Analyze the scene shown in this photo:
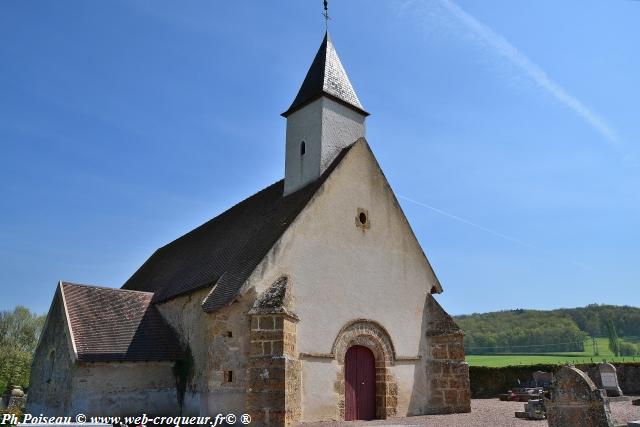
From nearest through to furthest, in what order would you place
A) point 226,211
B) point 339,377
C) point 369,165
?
point 339,377, point 369,165, point 226,211

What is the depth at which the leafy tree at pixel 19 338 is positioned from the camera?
111 ft

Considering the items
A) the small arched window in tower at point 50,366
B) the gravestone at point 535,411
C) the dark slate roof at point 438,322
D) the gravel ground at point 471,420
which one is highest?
the dark slate roof at point 438,322

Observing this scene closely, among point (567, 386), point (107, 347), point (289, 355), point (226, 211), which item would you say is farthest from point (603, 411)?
point (226, 211)

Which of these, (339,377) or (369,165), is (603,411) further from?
(369,165)

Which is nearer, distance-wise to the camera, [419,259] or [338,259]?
[338,259]

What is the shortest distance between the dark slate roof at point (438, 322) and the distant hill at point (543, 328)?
41957 millimetres

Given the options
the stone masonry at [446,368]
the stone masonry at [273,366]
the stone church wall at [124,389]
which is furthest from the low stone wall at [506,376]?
the stone church wall at [124,389]

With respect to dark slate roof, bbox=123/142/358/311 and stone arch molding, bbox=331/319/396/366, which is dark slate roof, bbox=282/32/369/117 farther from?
stone arch molding, bbox=331/319/396/366

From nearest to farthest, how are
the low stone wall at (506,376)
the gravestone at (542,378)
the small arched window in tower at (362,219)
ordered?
the small arched window in tower at (362,219) < the gravestone at (542,378) < the low stone wall at (506,376)

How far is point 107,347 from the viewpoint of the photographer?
50.4 feet

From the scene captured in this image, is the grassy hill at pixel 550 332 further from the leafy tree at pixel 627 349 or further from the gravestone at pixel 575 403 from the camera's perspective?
the gravestone at pixel 575 403

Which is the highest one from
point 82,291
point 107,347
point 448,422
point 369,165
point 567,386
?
point 369,165

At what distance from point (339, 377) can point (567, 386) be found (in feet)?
22.3

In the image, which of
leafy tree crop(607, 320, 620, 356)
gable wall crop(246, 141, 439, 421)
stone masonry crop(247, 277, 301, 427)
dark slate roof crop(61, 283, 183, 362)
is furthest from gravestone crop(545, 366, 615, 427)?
leafy tree crop(607, 320, 620, 356)
